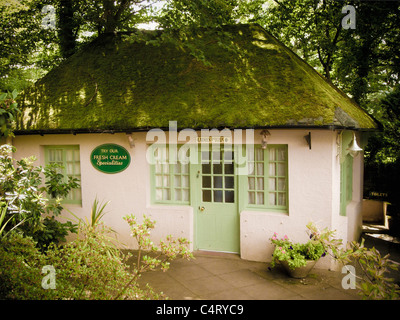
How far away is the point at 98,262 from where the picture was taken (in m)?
4.70

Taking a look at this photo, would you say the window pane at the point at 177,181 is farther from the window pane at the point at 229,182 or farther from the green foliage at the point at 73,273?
the green foliage at the point at 73,273

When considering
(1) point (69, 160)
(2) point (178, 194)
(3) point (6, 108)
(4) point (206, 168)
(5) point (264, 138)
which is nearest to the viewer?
(3) point (6, 108)

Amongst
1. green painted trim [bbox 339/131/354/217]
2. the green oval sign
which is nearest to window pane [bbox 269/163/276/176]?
green painted trim [bbox 339/131/354/217]

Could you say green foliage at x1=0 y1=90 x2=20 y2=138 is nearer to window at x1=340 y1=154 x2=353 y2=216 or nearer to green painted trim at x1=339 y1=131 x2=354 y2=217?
green painted trim at x1=339 y1=131 x2=354 y2=217

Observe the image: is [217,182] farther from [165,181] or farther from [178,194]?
[165,181]

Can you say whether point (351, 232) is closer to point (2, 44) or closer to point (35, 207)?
point (35, 207)

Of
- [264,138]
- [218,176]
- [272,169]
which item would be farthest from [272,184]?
[218,176]

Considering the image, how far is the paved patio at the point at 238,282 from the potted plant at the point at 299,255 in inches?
8.4

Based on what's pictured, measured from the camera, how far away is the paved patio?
5.87m

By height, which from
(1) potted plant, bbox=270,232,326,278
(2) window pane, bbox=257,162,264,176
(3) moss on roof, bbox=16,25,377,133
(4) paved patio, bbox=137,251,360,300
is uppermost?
(3) moss on roof, bbox=16,25,377,133

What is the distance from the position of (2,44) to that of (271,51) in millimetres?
10608

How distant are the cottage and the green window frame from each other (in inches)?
1.1

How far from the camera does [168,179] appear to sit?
8.24 m

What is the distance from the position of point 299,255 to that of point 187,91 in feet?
15.1
